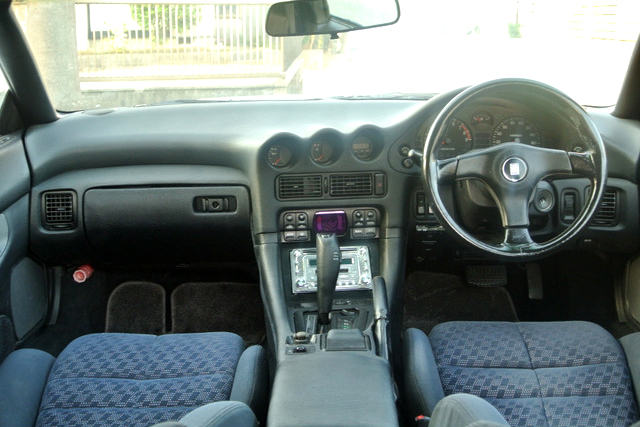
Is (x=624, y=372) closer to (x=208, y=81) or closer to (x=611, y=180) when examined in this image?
(x=611, y=180)

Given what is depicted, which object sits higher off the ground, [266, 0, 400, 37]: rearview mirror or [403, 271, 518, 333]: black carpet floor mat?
[266, 0, 400, 37]: rearview mirror

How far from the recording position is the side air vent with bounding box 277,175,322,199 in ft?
9.84

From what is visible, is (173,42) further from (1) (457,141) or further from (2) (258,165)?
(1) (457,141)

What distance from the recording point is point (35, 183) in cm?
316

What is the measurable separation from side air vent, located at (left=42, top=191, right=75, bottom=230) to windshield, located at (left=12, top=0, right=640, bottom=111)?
463mm

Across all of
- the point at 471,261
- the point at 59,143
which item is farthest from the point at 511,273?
the point at 59,143

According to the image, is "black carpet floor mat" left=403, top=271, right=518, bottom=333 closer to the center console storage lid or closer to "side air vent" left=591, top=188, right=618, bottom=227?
"side air vent" left=591, top=188, right=618, bottom=227

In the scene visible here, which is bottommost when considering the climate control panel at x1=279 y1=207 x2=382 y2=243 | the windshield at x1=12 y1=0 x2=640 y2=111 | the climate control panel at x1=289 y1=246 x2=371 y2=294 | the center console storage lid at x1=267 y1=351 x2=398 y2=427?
the center console storage lid at x1=267 y1=351 x2=398 y2=427

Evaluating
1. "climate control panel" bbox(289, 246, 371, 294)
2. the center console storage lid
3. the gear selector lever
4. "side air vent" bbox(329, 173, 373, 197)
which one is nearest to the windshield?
"side air vent" bbox(329, 173, 373, 197)

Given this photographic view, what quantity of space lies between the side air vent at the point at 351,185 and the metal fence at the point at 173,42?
2.50ft

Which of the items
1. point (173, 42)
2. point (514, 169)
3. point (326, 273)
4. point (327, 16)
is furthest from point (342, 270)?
point (173, 42)

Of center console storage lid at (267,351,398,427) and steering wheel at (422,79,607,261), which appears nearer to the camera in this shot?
center console storage lid at (267,351,398,427)

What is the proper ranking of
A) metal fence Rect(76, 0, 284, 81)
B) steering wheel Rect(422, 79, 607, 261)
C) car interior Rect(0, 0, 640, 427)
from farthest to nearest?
metal fence Rect(76, 0, 284, 81), steering wheel Rect(422, 79, 607, 261), car interior Rect(0, 0, 640, 427)

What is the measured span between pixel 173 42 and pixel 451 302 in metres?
1.95
